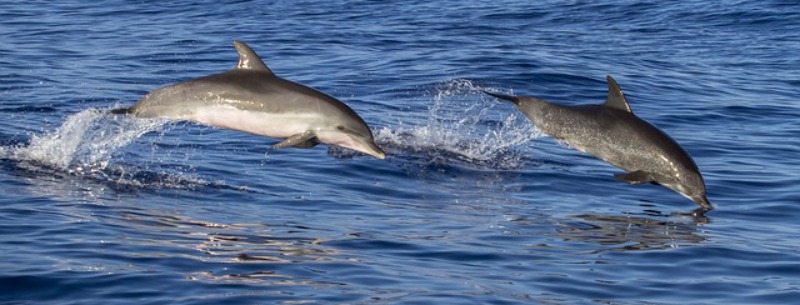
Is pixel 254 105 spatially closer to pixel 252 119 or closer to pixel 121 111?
pixel 252 119

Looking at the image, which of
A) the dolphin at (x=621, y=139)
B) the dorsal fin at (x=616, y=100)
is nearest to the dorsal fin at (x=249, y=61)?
the dolphin at (x=621, y=139)

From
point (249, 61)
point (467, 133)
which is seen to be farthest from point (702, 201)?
point (467, 133)

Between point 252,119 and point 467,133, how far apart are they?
5.90 meters

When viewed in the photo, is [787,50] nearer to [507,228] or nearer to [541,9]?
[541,9]

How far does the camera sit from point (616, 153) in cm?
1241

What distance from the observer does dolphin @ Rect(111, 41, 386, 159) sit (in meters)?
11.2

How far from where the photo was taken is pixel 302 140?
11039 millimetres

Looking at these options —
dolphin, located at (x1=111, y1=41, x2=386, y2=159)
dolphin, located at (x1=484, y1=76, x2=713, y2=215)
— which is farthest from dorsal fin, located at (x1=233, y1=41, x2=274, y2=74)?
dolphin, located at (x1=484, y1=76, x2=713, y2=215)

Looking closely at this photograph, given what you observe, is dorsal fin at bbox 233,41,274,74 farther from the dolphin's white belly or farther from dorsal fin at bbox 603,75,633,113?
dorsal fin at bbox 603,75,633,113

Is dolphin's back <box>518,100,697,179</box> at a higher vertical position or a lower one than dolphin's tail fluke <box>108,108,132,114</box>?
lower

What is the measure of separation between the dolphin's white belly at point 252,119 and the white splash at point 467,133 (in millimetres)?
3761

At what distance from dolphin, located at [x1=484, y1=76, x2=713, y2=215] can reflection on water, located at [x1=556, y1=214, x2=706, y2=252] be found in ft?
1.38

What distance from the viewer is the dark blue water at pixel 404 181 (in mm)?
9484

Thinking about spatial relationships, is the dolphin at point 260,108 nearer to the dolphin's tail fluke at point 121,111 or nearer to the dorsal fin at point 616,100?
the dolphin's tail fluke at point 121,111
